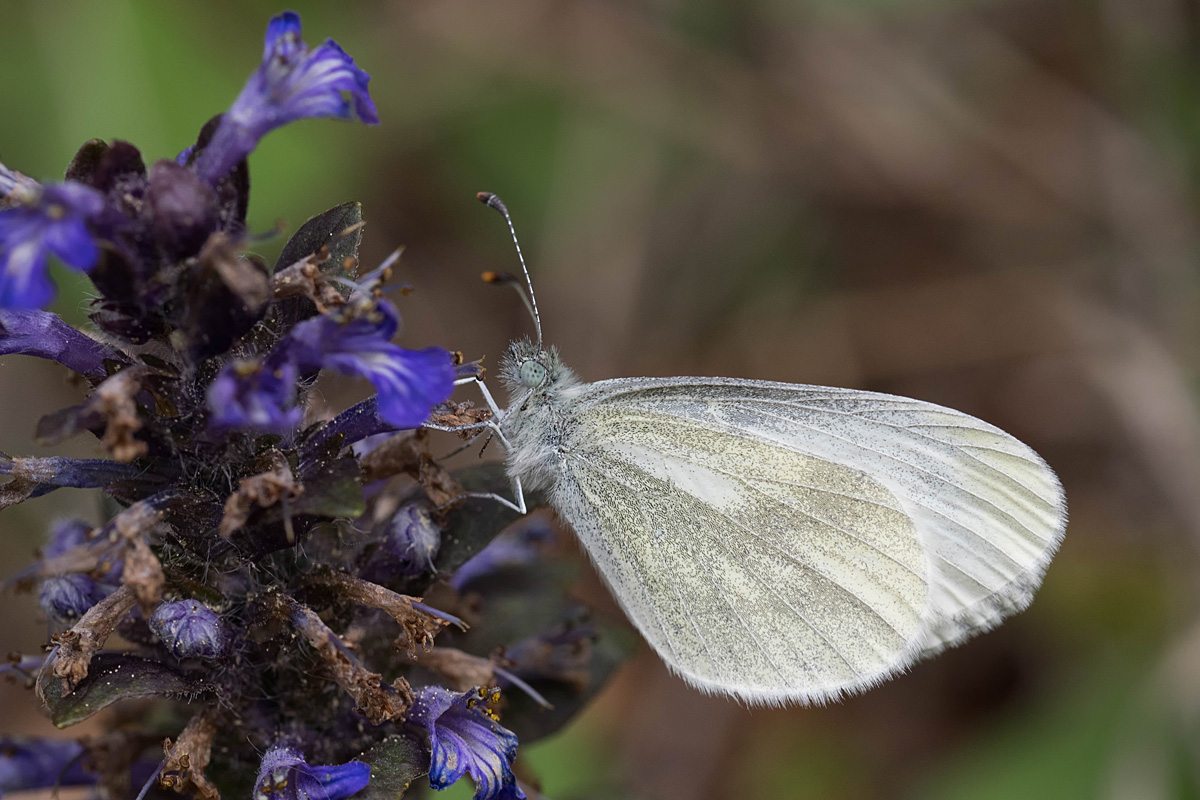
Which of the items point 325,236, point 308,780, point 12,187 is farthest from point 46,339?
point 308,780

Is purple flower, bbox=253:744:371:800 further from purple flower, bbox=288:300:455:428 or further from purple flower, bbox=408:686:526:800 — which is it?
purple flower, bbox=288:300:455:428

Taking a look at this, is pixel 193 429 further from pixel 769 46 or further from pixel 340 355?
pixel 769 46

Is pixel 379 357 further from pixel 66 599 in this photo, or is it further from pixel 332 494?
pixel 66 599

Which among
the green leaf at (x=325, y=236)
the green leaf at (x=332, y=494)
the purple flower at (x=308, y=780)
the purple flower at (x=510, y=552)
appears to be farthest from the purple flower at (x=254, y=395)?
the purple flower at (x=510, y=552)

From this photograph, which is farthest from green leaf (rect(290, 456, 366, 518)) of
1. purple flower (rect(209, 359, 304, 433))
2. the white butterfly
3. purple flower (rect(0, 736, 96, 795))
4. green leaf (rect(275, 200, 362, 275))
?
purple flower (rect(0, 736, 96, 795))

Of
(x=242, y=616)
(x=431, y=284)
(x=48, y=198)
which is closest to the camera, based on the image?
(x=48, y=198)

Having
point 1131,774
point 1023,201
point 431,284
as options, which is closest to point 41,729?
point 431,284
